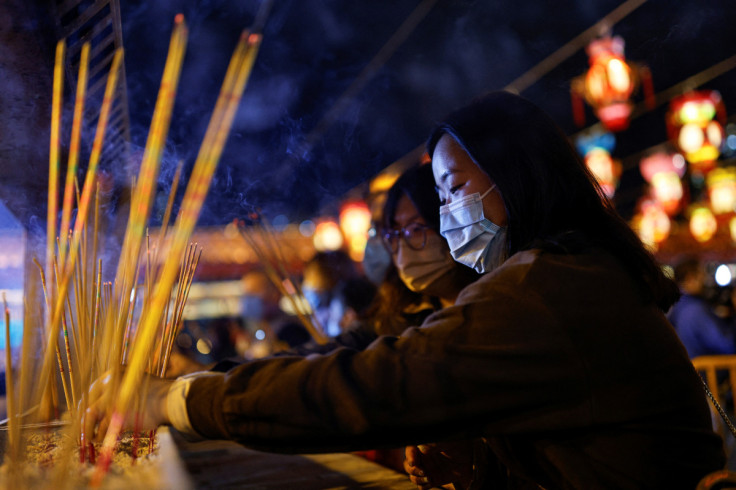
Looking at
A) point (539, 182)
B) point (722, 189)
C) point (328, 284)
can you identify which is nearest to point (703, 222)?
point (722, 189)

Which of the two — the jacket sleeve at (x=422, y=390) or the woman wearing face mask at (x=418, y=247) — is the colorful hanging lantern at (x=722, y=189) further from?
the jacket sleeve at (x=422, y=390)

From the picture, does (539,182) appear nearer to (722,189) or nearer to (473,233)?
(473,233)

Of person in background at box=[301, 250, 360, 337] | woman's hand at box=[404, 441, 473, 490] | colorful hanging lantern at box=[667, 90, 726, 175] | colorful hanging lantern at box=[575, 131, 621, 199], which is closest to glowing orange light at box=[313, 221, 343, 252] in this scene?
colorful hanging lantern at box=[575, 131, 621, 199]

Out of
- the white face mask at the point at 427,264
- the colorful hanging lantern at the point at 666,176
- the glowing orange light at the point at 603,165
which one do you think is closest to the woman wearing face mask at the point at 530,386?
the white face mask at the point at 427,264

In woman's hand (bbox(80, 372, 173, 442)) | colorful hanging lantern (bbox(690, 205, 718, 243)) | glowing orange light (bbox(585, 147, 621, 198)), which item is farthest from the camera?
colorful hanging lantern (bbox(690, 205, 718, 243))

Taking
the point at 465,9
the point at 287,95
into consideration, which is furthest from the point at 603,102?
the point at 287,95

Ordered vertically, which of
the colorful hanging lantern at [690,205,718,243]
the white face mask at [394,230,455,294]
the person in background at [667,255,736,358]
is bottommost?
the person in background at [667,255,736,358]

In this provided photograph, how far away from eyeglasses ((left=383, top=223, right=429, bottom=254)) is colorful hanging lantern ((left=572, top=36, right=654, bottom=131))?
17.8 feet

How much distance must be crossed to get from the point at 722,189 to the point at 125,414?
10912 millimetres

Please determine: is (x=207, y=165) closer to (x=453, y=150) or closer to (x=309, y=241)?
(x=453, y=150)

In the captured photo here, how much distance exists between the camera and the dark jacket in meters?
0.86

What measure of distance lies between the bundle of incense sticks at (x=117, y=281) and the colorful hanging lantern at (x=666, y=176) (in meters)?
10.4

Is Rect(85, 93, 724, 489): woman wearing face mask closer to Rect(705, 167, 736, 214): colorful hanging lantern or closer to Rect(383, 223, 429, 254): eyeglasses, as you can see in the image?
Rect(383, 223, 429, 254): eyeglasses

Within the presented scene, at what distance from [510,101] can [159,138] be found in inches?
32.6
